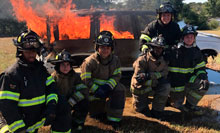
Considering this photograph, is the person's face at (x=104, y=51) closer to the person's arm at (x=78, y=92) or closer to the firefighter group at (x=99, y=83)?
the firefighter group at (x=99, y=83)

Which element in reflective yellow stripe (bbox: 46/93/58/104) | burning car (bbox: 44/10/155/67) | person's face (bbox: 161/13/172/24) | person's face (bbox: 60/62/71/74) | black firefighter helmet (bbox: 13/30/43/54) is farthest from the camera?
burning car (bbox: 44/10/155/67)

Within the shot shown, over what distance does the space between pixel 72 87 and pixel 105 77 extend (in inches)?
21.3

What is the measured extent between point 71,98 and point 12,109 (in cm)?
89

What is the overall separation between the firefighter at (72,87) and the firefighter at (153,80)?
92 cm

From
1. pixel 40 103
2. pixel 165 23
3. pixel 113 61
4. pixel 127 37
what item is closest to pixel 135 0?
pixel 127 37

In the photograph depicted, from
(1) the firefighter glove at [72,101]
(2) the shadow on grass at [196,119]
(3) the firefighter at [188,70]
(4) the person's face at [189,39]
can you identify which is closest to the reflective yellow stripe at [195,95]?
(3) the firefighter at [188,70]

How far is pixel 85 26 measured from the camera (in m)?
4.82

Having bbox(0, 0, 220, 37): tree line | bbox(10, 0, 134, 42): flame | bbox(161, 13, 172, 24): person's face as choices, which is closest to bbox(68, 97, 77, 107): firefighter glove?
bbox(161, 13, 172, 24): person's face

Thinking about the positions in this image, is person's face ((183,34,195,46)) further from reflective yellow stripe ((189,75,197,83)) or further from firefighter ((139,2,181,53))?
reflective yellow stripe ((189,75,197,83))

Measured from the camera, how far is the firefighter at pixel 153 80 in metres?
3.20

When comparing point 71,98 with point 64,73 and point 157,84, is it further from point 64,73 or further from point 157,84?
point 157,84

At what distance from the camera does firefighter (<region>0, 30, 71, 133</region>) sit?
197cm

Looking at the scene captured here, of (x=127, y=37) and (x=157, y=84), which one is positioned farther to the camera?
(x=127, y=37)

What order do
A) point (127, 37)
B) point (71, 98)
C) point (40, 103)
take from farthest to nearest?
point (127, 37) → point (71, 98) → point (40, 103)
